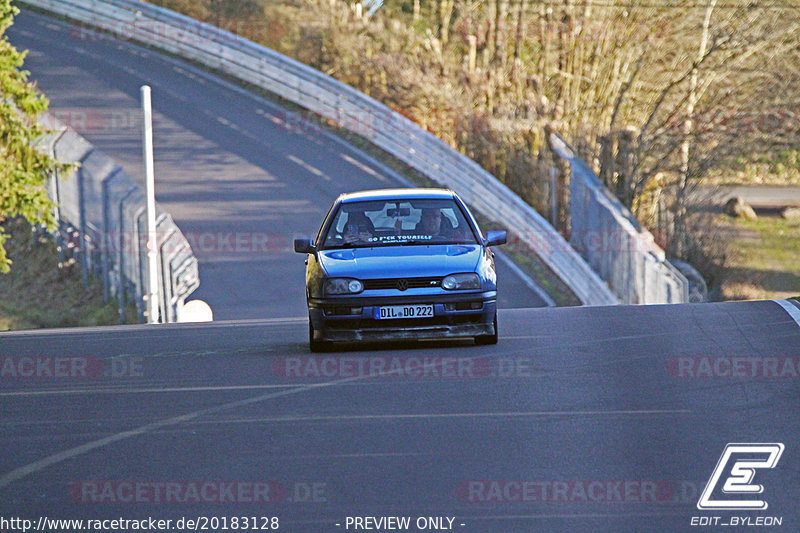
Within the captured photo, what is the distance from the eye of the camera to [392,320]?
12453mm

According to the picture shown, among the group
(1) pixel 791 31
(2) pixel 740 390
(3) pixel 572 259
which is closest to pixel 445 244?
(2) pixel 740 390

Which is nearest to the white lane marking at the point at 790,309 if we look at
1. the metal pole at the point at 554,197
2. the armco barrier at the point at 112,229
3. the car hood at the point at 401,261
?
the car hood at the point at 401,261

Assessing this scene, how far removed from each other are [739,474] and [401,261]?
5830 mm

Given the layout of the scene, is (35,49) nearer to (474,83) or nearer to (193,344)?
(474,83)

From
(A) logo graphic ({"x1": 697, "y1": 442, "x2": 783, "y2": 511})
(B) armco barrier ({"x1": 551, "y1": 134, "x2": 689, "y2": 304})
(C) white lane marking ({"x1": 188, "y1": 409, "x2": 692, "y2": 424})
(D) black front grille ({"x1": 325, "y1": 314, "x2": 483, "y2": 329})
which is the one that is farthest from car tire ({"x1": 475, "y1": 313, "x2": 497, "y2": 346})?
(B) armco barrier ({"x1": 551, "y1": 134, "x2": 689, "y2": 304})

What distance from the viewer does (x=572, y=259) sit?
86.2 feet

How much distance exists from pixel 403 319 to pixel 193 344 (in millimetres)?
2900

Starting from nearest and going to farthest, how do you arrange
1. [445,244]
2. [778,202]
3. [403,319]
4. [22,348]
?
[403,319]
[445,244]
[22,348]
[778,202]

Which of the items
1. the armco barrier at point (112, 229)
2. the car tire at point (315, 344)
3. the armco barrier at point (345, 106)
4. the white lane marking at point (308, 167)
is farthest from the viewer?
the white lane marking at point (308, 167)

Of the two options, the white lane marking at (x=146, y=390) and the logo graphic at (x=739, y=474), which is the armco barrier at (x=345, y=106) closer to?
the white lane marking at (x=146, y=390)

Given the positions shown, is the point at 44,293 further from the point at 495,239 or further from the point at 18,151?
the point at 495,239

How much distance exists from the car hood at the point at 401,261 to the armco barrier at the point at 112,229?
9.72 meters

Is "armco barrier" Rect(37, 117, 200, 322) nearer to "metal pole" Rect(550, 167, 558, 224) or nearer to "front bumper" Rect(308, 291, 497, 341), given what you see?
"metal pole" Rect(550, 167, 558, 224)

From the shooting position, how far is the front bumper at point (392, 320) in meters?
12.4
